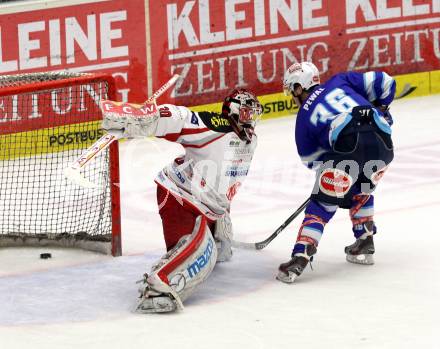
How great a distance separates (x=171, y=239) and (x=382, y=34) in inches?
228

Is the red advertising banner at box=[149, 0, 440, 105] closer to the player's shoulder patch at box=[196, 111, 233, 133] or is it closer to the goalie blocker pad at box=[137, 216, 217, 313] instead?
the player's shoulder patch at box=[196, 111, 233, 133]

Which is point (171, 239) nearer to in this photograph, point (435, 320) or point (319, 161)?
point (319, 161)

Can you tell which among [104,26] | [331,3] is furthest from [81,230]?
[331,3]

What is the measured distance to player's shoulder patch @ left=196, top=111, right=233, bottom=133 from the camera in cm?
679

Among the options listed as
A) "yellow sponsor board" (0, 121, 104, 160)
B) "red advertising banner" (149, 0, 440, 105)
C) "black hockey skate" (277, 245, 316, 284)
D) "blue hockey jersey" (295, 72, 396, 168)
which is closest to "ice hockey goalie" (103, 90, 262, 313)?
"blue hockey jersey" (295, 72, 396, 168)

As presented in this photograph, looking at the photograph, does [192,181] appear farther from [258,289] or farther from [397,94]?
[397,94]

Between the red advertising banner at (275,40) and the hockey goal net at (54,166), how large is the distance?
1530mm

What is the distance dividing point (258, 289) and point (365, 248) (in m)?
0.75

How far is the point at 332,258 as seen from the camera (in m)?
7.52

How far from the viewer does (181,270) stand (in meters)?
6.55

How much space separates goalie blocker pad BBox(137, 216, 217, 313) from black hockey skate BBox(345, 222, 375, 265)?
95 cm

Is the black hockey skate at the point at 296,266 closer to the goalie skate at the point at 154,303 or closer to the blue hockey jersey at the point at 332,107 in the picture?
the blue hockey jersey at the point at 332,107

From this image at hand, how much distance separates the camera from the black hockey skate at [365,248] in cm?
731

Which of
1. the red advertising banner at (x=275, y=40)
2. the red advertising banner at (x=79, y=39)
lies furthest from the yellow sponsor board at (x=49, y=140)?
the red advertising banner at (x=275, y=40)
